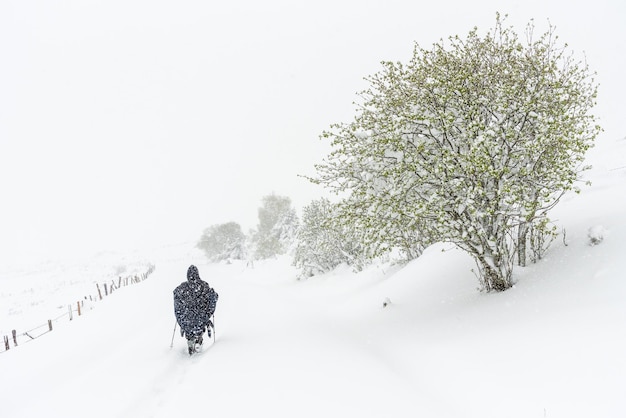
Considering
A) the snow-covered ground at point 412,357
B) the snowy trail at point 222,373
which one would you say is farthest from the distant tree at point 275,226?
the snow-covered ground at point 412,357

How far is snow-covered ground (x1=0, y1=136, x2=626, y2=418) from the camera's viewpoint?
574cm

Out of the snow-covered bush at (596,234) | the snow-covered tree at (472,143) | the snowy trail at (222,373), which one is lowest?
the snowy trail at (222,373)

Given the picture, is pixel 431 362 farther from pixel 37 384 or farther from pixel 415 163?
pixel 37 384

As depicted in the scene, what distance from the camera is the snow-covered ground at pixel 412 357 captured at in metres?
5.74

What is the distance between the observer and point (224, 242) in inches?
3812

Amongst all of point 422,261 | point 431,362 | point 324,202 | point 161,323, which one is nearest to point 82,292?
point 324,202

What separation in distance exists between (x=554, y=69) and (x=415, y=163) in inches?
151

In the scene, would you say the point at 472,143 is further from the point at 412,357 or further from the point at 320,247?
the point at 320,247

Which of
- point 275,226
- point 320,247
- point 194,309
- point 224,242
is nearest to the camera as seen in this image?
point 194,309

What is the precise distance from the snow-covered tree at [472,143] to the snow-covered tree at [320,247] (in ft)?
50.7

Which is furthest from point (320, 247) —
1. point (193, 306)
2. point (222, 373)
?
point (222, 373)

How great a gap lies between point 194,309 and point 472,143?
8483 millimetres

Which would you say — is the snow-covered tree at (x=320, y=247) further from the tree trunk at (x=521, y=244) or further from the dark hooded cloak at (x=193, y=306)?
the tree trunk at (x=521, y=244)

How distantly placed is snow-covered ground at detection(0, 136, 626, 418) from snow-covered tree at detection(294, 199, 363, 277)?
11555mm
